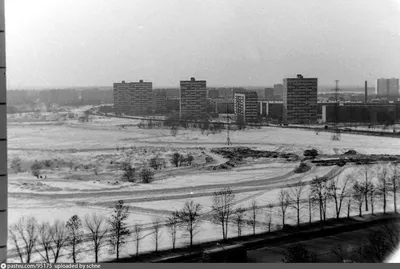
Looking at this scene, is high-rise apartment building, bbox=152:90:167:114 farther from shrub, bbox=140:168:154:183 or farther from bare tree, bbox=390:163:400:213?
bare tree, bbox=390:163:400:213

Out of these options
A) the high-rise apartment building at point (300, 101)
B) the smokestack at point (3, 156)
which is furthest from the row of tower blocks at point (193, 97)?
the smokestack at point (3, 156)

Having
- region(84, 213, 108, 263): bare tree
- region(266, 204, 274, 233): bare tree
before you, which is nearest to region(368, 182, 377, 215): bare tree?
region(266, 204, 274, 233): bare tree

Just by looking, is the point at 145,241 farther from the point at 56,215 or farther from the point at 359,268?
the point at 359,268

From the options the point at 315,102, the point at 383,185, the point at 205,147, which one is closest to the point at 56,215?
the point at 205,147

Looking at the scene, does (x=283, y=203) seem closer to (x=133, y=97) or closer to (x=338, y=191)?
(x=338, y=191)

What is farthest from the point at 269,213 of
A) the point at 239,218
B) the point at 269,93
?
the point at 269,93
